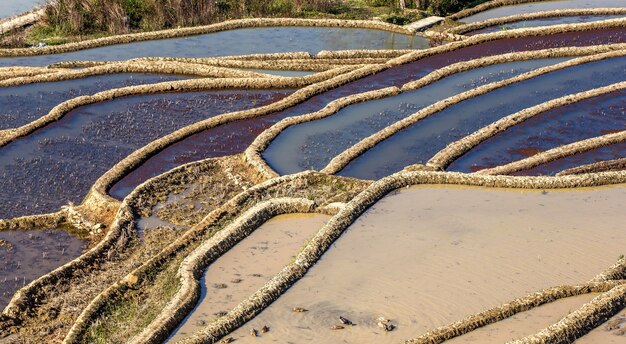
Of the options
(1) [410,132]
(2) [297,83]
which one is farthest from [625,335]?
(2) [297,83]

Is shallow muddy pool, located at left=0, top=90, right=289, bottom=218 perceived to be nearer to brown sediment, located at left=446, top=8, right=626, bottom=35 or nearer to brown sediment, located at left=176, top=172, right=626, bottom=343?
brown sediment, located at left=176, top=172, right=626, bottom=343

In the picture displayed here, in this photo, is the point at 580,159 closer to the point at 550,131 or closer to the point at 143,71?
the point at 550,131

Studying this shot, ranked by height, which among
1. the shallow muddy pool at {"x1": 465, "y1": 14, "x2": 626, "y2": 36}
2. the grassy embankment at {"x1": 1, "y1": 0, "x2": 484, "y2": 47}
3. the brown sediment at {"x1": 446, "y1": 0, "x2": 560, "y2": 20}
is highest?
the grassy embankment at {"x1": 1, "y1": 0, "x2": 484, "y2": 47}

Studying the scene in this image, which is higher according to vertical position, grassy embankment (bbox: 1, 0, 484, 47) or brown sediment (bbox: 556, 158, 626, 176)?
grassy embankment (bbox: 1, 0, 484, 47)

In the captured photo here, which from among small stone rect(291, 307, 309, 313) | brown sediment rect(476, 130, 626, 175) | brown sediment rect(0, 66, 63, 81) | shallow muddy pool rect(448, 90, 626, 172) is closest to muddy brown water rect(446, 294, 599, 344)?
small stone rect(291, 307, 309, 313)

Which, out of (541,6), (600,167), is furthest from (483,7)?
(600,167)

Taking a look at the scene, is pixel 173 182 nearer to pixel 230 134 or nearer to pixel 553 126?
pixel 230 134
